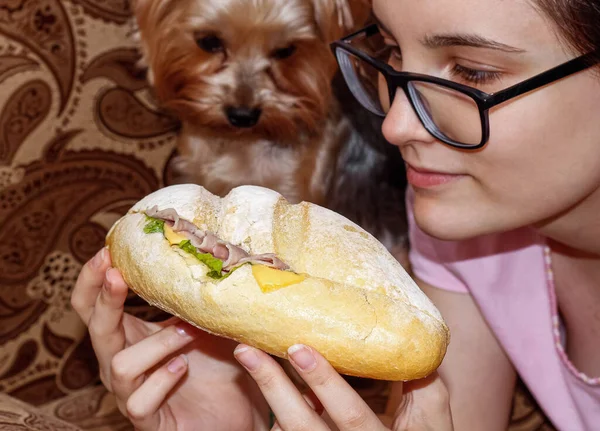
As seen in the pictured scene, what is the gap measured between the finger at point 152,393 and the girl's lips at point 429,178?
1.36 feet

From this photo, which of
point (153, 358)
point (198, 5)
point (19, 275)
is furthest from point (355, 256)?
point (198, 5)

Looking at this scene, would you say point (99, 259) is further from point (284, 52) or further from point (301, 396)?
point (284, 52)

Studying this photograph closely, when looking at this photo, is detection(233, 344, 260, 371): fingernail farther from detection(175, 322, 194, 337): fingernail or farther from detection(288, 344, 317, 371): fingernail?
detection(175, 322, 194, 337): fingernail

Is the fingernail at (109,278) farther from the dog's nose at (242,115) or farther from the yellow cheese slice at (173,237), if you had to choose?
the dog's nose at (242,115)

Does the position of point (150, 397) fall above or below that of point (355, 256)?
below

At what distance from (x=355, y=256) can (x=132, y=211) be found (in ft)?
0.99

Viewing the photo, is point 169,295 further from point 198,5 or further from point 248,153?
point 248,153

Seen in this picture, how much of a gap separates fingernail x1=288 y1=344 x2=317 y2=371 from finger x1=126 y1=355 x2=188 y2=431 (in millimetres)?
290

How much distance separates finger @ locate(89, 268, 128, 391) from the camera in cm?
98

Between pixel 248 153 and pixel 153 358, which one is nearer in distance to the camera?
pixel 153 358

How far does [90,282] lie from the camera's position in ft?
3.47

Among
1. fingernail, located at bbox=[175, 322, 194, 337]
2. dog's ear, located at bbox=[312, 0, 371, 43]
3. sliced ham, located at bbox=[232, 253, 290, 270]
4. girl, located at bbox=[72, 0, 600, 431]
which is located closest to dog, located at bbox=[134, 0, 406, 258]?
dog's ear, located at bbox=[312, 0, 371, 43]

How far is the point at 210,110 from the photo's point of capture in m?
2.11

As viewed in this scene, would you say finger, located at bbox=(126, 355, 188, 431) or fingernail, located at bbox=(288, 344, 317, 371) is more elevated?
fingernail, located at bbox=(288, 344, 317, 371)
